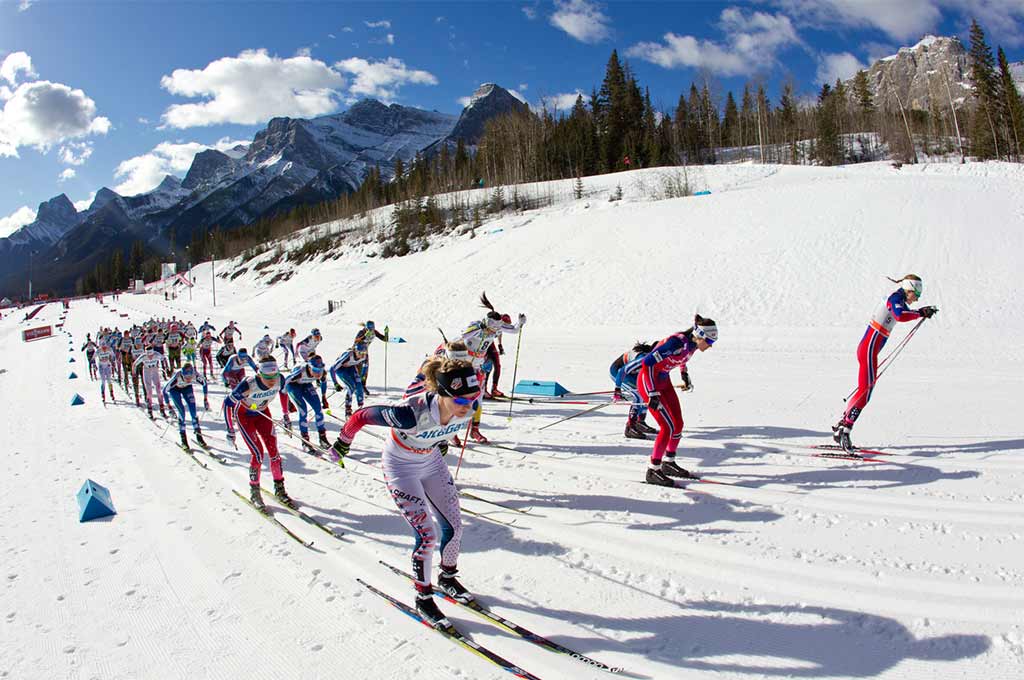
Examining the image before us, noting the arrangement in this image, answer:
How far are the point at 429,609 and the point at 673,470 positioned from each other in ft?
12.3

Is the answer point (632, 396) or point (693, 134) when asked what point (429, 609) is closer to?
point (632, 396)

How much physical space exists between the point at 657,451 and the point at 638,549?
64.3 inches

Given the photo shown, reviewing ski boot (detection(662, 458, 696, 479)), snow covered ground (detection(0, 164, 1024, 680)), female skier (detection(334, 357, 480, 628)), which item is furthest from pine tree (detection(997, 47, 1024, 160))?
female skier (detection(334, 357, 480, 628))

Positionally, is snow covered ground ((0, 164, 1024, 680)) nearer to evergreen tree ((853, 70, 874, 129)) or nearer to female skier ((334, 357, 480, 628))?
female skier ((334, 357, 480, 628))

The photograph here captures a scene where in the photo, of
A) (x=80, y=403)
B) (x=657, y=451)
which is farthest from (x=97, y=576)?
(x=80, y=403)

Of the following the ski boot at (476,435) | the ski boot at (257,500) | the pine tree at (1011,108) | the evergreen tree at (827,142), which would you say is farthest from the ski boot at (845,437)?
the evergreen tree at (827,142)

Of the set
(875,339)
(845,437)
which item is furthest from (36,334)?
(875,339)

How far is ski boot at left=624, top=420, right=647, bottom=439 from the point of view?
8.59 metres

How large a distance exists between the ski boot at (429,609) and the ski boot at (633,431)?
5.07 meters

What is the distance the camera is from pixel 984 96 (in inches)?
2041

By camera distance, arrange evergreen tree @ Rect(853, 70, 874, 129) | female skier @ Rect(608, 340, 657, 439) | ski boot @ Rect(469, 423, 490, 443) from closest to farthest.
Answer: female skier @ Rect(608, 340, 657, 439)
ski boot @ Rect(469, 423, 490, 443)
evergreen tree @ Rect(853, 70, 874, 129)

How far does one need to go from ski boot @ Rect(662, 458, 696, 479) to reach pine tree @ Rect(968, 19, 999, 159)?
64.0 meters

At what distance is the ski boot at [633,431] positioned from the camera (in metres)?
8.59

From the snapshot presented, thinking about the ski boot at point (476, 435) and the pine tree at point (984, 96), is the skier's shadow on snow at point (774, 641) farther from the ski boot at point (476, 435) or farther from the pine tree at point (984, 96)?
the pine tree at point (984, 96)
